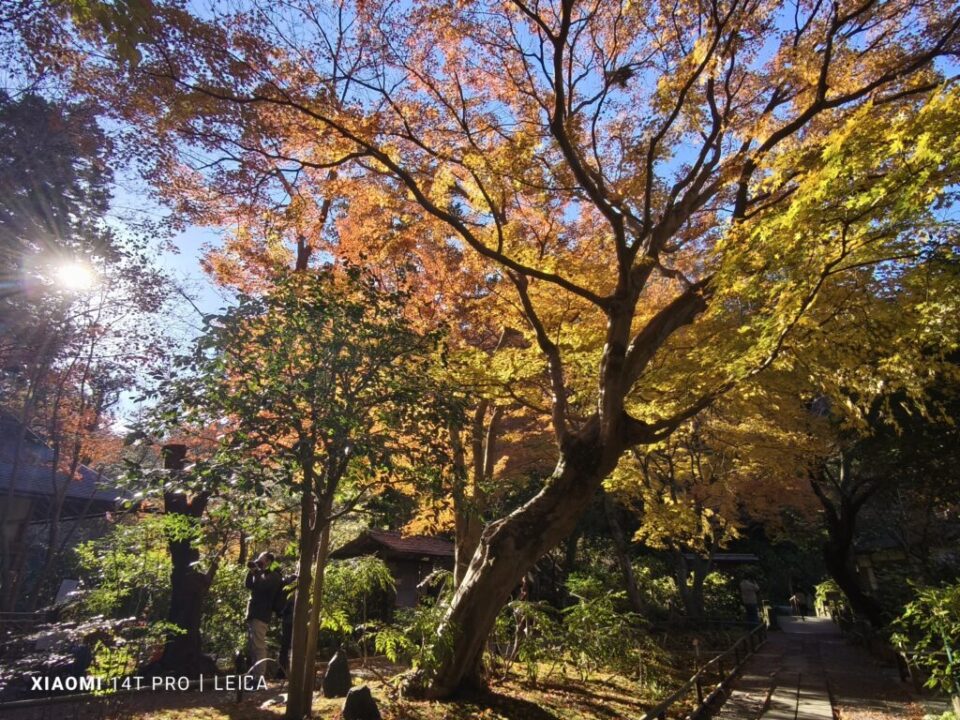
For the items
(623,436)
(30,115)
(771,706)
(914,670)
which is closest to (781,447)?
(914,670)

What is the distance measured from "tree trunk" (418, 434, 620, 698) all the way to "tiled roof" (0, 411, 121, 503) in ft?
39.4

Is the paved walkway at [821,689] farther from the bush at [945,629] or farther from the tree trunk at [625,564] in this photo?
the tree trunk at [625,564]

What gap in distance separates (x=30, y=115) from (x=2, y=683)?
13.2 meters

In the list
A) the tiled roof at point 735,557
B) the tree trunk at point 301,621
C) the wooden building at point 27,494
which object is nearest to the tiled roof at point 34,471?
the wooden building at point 27,494

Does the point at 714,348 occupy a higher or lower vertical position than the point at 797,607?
higher

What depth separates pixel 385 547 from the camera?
54.1 feet

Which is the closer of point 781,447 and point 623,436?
point 623,436

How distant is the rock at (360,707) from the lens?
5.49m

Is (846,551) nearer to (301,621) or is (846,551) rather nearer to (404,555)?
(404,555)

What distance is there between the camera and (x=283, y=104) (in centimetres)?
677

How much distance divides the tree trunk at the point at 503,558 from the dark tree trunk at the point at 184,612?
12.0 feet

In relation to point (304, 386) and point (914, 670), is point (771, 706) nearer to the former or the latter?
point (914, 670)

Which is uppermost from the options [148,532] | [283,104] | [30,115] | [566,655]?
[30,115]

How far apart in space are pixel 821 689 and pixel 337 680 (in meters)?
8.61
